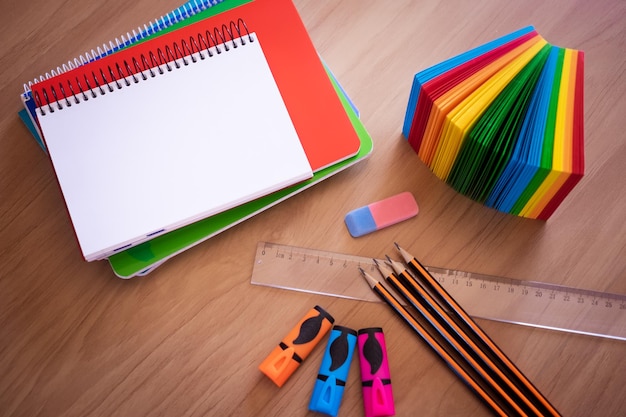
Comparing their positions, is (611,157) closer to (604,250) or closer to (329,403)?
(604,250)

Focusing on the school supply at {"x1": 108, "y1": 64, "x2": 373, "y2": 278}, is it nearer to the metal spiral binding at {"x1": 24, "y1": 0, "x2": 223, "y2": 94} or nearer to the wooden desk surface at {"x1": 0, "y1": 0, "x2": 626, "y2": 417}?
the wooden desk surface at {"x1": 0, "y1": 0, "x2": 626, "y2": 417}

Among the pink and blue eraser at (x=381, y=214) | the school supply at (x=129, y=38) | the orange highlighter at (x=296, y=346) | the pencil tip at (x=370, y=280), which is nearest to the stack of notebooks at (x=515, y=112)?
the pink and blue eraser at (x=381, y=214)

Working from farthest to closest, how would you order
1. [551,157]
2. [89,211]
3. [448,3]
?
[448,3]
[89,211]
[551,157]

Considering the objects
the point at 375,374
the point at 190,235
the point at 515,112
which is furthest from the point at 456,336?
the point at 190,235

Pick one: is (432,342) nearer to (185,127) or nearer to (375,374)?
(375,374)

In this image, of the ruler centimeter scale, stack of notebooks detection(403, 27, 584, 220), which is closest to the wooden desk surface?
the ruler centimeter scale

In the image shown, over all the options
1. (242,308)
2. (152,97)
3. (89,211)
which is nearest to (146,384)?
(242,308)

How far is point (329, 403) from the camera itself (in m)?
0.77

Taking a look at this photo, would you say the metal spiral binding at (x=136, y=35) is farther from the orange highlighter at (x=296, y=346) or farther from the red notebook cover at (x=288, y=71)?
the orange highlighter at (x=296, y=346)

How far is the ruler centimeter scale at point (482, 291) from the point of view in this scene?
0.83m

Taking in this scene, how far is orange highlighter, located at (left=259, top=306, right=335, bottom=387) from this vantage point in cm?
79

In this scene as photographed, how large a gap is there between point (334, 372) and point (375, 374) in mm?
62

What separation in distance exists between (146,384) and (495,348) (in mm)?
549

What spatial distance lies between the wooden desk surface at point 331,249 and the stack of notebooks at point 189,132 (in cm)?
6
